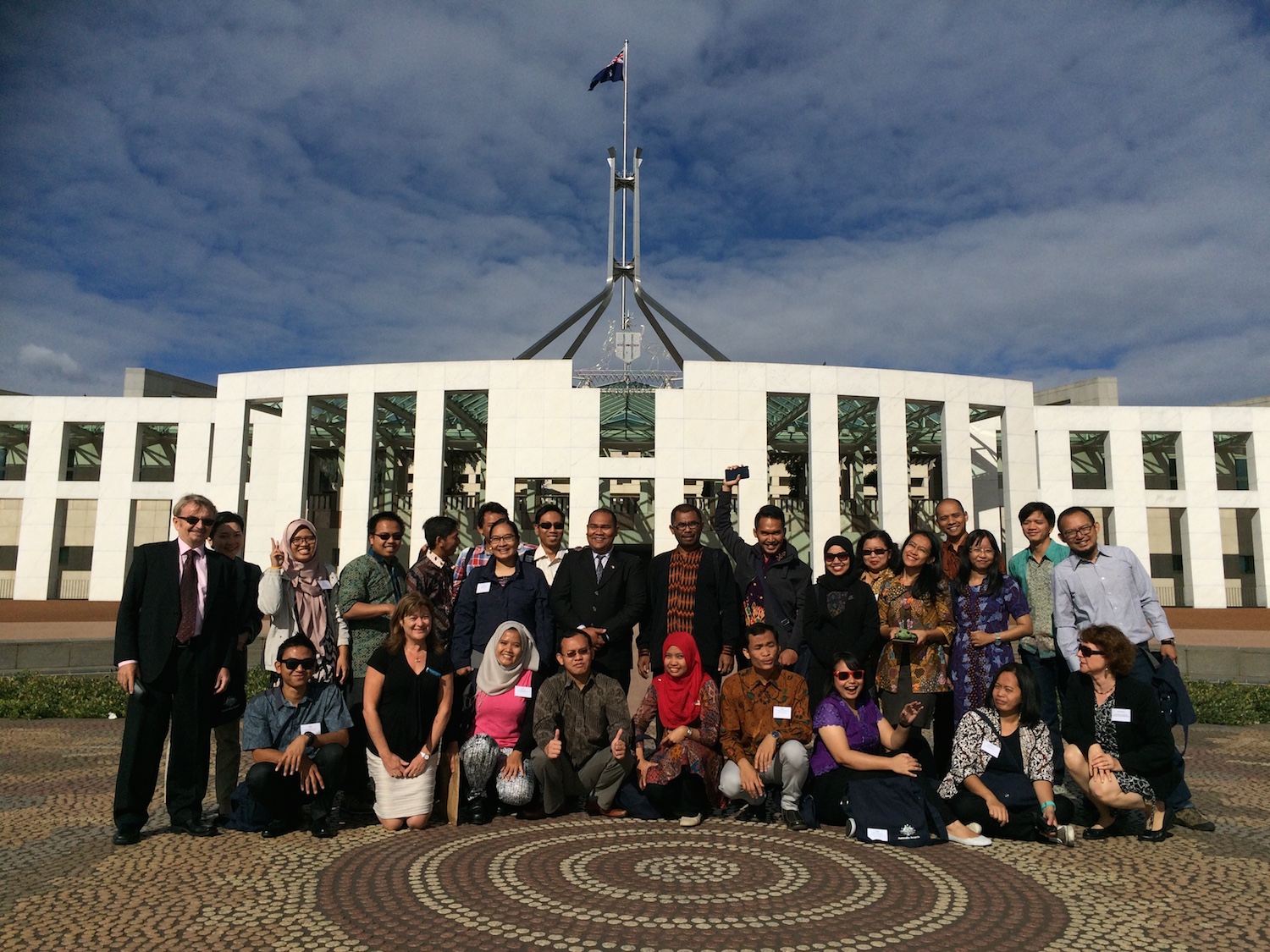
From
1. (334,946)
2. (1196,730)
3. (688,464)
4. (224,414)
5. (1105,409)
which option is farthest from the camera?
(1105,409)

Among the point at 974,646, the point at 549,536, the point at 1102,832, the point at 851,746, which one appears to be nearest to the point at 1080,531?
the point at 974,646

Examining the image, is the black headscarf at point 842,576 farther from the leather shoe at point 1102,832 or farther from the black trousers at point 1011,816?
the leather shoe at point 1102,832

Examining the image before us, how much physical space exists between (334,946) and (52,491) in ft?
103

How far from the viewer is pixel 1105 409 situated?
28.0 meters

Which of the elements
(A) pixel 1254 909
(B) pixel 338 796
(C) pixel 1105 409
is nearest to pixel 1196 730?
(A) pixel 1254 909

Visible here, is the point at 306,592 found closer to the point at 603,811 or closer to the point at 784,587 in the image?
the point at 603,811

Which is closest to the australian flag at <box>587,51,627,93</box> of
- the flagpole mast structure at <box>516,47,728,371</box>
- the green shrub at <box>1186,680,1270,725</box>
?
the flagpole mast structure at <box>516,47,728,371</box>

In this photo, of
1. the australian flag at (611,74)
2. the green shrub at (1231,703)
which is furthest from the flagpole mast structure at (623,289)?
the green shrub at (1231,703)

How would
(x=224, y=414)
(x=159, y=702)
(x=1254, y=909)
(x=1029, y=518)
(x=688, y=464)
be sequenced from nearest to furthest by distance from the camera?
(x=1254, y=909)
(x=159, y=702)
(x=1029, y=518)
(x=688, y=464)
(x=224, y=414)

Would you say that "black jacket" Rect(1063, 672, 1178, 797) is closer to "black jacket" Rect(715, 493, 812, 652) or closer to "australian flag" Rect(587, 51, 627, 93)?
"black jacket" Rect(715, 493, 812, 652)

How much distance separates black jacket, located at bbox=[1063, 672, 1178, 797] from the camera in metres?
4.62

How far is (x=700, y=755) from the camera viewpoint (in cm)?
503

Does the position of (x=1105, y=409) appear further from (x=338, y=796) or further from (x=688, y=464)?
(x=338, y=796)

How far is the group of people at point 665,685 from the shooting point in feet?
15.1
